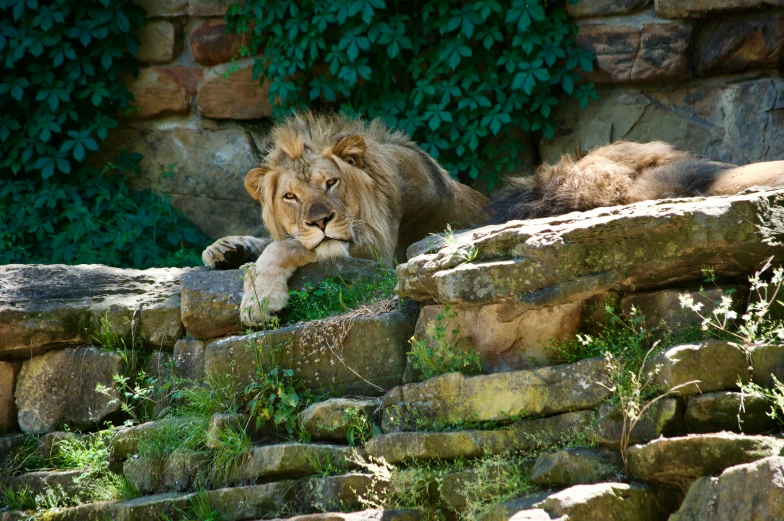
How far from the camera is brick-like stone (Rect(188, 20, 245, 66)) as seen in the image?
8453 millimetres

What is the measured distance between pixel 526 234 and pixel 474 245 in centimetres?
29

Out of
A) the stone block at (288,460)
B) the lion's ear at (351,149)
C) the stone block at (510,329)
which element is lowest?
the stone block at (288,460)

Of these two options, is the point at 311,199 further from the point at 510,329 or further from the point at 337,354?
the point at 510,329

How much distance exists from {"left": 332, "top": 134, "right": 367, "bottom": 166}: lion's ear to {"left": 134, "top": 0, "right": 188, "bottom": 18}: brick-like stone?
3.56 metres

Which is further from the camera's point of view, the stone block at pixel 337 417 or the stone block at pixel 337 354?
the stone block at pixel 337 354

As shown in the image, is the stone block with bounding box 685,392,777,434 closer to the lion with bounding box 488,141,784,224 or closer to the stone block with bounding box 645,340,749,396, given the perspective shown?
the stone block with bounding box 645,340,749,396

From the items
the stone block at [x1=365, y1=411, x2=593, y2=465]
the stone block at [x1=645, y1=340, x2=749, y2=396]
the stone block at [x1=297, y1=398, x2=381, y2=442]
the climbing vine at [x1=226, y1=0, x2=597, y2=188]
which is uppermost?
the climbing vine at [x1=226, y1=0, x2=597, y2=188]

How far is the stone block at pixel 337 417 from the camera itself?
4.36 m

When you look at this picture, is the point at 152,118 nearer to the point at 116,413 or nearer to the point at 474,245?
the point at 116,413

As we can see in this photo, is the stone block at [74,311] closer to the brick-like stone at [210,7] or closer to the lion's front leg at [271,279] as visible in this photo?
the lion's front leg at [271,279]

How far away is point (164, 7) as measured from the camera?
8.62 meters

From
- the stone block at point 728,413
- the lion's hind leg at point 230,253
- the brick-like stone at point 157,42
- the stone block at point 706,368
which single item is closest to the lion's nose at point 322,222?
the lion's hind leg at point 230,253

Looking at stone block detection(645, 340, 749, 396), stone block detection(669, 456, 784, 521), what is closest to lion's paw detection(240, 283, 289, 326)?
stone block detection(645, 340, 749, 396)

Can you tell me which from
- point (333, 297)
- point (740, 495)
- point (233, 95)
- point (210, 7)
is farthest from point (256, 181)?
point (740, 495)
